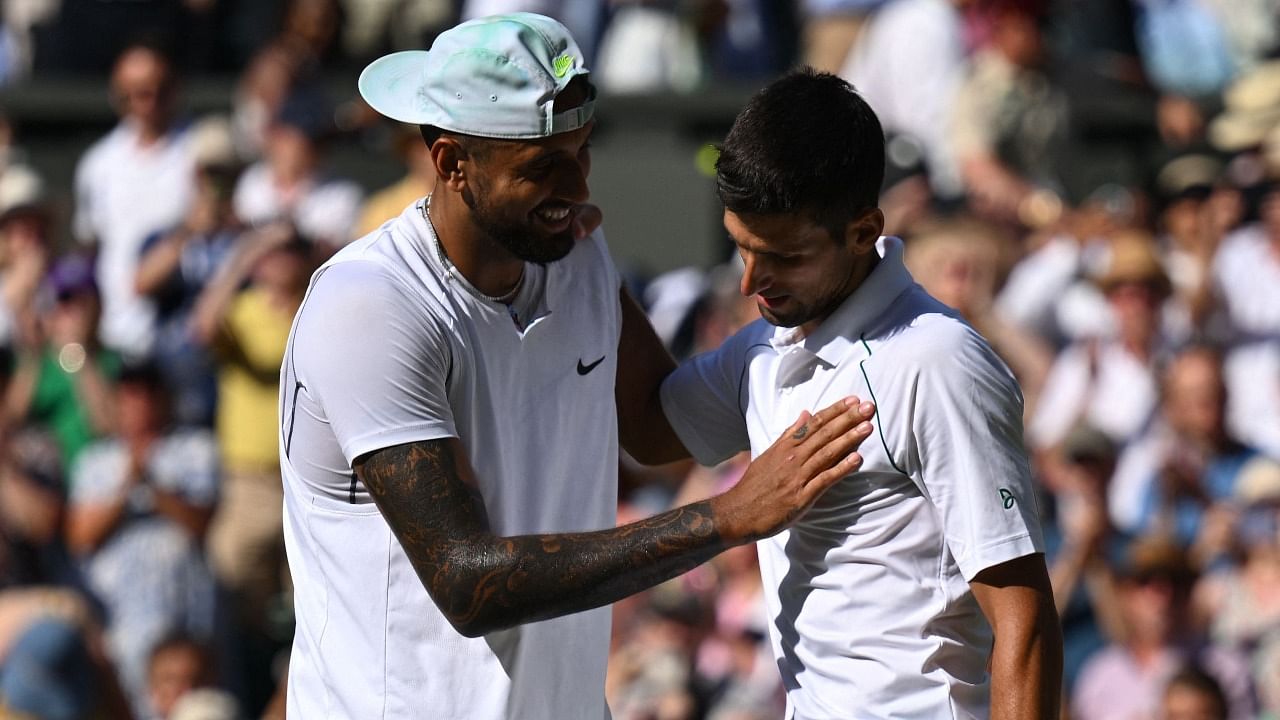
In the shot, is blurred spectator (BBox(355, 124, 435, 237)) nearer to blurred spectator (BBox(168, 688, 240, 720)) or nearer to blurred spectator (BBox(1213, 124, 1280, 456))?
blurred spectator (BBox(168, 688, 240, 720))

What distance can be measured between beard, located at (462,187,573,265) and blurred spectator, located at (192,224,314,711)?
4.09m

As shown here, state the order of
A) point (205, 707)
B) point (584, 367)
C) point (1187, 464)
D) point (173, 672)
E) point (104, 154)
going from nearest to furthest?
point (584, 367), point (205, 707), point (173, 672), point (1187, 464), point (104, 154)

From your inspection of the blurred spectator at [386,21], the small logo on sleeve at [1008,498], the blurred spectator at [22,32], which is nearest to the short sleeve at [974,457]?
the small logo on sleeve at [1008,498]

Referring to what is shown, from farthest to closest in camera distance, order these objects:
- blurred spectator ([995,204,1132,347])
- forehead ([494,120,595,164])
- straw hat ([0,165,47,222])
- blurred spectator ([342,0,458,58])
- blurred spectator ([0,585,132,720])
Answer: blurred spectator ([342,0,458,58]), straw hat ([0,165,47,222]), blurred spectator ([995,204,1132,347]), blurred spectator ([0,585,132,720]), forehead ([494,120,595,164])

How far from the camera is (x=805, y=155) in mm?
2910

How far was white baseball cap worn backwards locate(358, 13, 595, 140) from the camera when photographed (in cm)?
304

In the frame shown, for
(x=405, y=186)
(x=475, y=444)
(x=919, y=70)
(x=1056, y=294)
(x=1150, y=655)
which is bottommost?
(x=1150, y=655)

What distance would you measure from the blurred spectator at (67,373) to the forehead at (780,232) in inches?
192

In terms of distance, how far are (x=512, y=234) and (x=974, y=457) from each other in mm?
864

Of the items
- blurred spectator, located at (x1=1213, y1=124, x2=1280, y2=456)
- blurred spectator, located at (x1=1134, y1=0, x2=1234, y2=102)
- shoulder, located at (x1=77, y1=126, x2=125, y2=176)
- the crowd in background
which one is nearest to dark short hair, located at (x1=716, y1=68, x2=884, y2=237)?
the crowd in background

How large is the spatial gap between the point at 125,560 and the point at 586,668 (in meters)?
3.85

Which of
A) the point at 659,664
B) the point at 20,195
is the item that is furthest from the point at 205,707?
the point at 20,195

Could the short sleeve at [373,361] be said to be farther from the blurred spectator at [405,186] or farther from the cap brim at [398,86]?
the blurred spectator at [405,186]

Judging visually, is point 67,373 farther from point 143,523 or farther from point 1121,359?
point 1121,359
